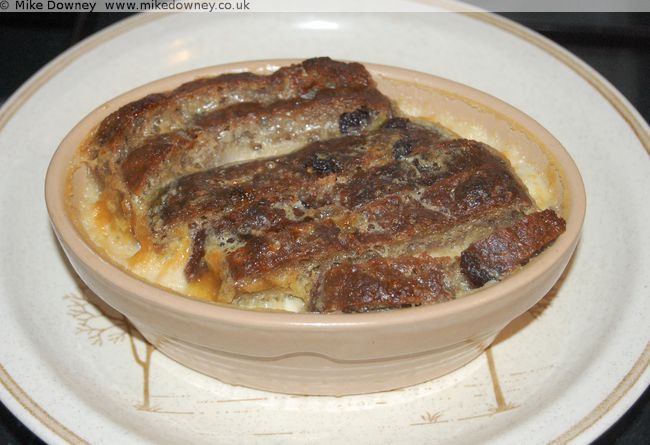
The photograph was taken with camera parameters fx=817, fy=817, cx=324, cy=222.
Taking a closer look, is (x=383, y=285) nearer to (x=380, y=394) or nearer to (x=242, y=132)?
(x=380, y=394)

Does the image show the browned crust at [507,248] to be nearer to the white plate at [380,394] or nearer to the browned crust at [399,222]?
the browned crust at [399,222]

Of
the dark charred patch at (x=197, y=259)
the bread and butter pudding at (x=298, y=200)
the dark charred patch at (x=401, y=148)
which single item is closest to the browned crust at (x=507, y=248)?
the bread and butter pudding at (x=298, y=200)

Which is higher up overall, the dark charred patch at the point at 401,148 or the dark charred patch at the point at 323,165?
Result: the dark charred patch at the point at 401,148

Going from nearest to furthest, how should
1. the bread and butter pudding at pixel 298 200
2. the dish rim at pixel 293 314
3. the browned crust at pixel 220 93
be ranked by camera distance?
1. the dish rim at pixel 293 314
2. the bread and butter pudding at pixel 298 200
3. the browned crust at pixel 220 93

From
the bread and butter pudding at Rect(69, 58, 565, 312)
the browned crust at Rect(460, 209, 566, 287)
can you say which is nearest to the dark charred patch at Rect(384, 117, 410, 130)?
the bread and butter pudding at Rect(69, 58, 565, 312)

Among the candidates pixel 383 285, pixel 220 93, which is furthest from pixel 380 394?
pixel 220 93

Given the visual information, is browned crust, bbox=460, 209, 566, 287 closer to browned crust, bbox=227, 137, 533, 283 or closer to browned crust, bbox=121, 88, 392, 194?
browned crust, bbox=227, 137, 533, 283

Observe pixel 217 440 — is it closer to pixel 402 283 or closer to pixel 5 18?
pixel 402 283
